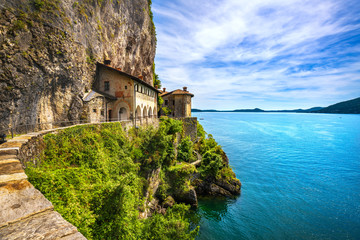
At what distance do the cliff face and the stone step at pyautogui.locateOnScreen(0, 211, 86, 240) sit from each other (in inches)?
557

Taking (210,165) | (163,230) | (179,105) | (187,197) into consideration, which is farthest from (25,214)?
(179,105)

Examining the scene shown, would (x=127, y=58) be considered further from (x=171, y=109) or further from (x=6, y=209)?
(x=6, y=209)

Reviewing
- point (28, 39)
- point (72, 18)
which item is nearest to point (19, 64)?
point (28, 39)

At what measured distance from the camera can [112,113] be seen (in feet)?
79.4

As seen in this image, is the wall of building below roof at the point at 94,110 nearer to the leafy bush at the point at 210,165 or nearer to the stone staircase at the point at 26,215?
the stone staircase at the point at 26,215

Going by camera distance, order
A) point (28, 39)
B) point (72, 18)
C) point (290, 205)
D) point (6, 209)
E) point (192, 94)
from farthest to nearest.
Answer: point (192, 94) < point (290, 205) < point (72, 18) < point (28, 39) < point (6, 209)

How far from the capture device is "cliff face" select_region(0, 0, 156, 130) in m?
12.6

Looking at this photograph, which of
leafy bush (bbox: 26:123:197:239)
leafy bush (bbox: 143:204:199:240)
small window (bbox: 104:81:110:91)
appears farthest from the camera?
small window (bbox: 104:81:110:91)

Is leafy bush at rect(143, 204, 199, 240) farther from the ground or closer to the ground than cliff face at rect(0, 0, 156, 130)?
closer to the ground

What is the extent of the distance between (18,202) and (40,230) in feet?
3.40

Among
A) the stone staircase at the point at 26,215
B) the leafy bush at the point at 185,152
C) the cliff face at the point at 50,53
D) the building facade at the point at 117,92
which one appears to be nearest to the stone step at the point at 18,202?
the stone staircase at the point at 26,215

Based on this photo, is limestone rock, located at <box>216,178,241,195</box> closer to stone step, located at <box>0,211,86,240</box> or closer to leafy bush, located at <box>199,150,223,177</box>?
leafy bush, located at <box>199,150,223,177</box>

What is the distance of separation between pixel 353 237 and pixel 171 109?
3968 centimetres

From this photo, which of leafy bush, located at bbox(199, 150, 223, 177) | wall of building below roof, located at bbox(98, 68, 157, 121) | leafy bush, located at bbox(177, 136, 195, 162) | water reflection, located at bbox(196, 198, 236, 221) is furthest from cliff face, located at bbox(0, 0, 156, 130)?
water reflection, located at bbox(196, 198, 236, 221)
